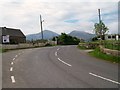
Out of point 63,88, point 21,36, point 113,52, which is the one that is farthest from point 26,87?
point 21,36

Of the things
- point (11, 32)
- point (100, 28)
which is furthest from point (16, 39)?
point (100, 28)

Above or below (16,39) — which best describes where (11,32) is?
above

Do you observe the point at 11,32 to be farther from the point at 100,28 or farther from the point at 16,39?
the point at 100,28

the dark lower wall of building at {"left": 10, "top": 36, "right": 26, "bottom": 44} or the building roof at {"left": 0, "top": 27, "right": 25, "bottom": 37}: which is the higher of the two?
the building roof at {"left": 0, "top": 27, "right": 25, "bottom": 37}

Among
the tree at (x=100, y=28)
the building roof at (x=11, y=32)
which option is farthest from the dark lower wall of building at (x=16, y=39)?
the tree at (x=100, y=28)

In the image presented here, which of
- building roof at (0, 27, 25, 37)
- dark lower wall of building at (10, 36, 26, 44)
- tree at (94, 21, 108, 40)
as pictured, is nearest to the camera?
tree at (94, 21, 108, 40)

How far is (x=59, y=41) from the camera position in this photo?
3597 inches

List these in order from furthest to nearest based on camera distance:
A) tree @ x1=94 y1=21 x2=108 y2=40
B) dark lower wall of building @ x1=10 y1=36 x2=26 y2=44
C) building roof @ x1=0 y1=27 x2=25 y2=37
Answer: dark lower wall of building @ x1=10 y1=36 x2=26 y2=44 → building roof @ x1=0 y1=27 x2=25 y2=37 → tree @ x1=94 y1=21 x2=108 y2=40

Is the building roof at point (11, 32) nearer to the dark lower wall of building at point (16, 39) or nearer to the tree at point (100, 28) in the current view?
the dark lower wall of building at point (16, 39)

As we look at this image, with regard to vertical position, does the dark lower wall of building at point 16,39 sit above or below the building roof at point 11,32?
below

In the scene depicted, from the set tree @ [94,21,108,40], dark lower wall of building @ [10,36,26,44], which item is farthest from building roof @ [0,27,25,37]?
tree @ [94,21,108,40]

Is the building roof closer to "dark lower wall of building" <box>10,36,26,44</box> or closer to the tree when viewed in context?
"dark lower wall of building" <box>10,36,26,44</box>

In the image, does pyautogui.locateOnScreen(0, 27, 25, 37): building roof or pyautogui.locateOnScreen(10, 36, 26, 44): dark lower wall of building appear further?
pyautogui.locateOnScreen(10, 36, 26, 44): dark lower wall of building

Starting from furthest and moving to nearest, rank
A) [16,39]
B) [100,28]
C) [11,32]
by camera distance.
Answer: [16,39] → [11,32] → [100,28]
